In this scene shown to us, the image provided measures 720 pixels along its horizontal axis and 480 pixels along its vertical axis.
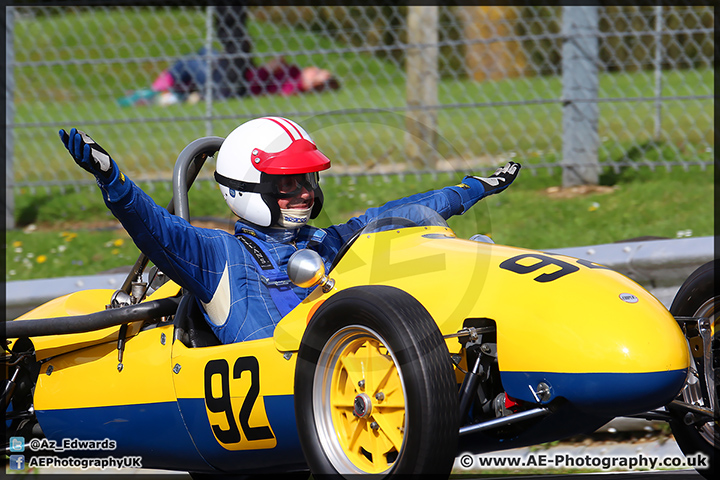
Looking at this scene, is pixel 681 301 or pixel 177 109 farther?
pixel 177 109

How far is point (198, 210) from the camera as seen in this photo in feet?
24.7

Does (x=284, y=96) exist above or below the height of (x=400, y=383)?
above

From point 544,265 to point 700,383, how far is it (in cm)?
86

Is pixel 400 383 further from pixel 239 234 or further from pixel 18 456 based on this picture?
pixel 18 456

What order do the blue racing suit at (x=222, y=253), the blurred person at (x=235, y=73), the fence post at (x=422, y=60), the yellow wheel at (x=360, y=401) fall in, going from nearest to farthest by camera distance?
the yellow wheel at (x=360, y=401) < the blue racing suit at (x=222, y=253) < the fence post at (x=422, y=60) < the blurred person at (x=235, y=73)

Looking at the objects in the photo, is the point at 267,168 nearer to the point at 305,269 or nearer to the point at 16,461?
the point at 305,269

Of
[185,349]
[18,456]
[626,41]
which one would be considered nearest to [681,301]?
[185,349]

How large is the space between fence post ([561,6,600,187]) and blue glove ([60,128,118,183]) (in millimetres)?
3970

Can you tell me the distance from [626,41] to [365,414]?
4.59 metres

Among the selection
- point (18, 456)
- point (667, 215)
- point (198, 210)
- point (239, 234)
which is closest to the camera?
point (239, 234)

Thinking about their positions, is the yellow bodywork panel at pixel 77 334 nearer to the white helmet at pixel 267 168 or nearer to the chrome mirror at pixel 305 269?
the white helmet at pixel 267 168

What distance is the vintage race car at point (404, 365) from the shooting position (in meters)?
2.55

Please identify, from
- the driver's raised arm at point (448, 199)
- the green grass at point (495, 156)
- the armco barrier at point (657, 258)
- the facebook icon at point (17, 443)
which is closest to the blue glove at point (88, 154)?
the driver's raised arm at point (448, 199)

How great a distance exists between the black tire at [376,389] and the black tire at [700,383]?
44.9 inches
